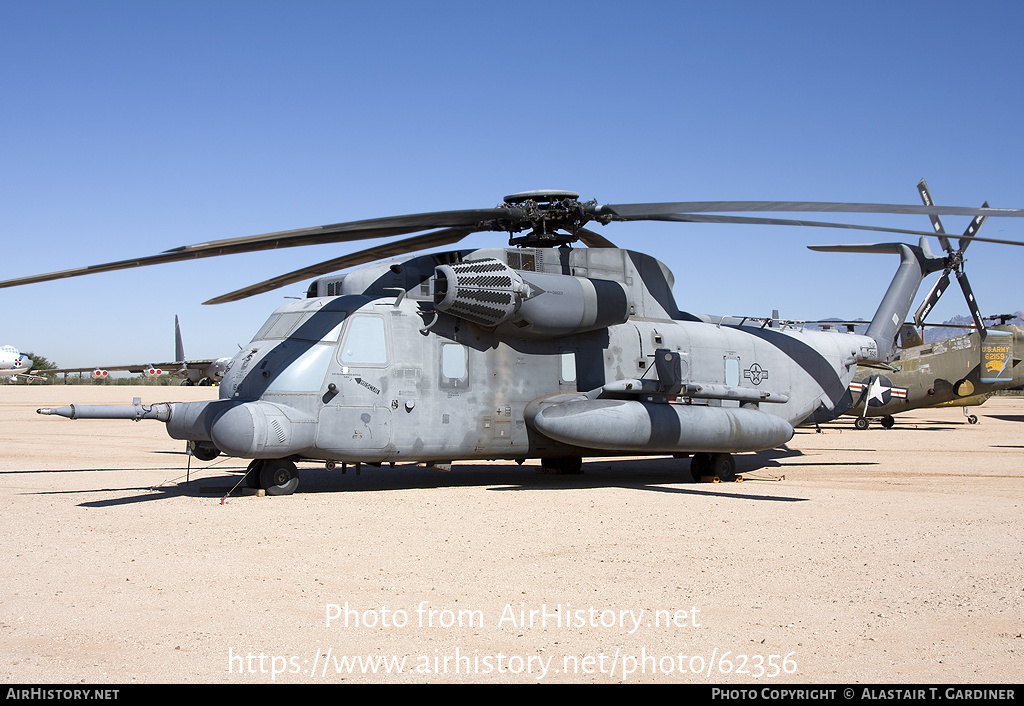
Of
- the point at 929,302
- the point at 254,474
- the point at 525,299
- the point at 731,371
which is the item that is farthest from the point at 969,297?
the point at 254,474

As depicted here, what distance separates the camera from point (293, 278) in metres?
11.4

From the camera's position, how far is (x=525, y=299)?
1147cm

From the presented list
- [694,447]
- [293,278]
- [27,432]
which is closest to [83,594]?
[293,278]

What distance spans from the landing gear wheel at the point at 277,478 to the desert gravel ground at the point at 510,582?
25cm

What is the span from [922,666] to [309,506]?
7.12m

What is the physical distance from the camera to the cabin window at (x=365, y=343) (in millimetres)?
11008

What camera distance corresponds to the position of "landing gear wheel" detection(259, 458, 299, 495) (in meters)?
10.8

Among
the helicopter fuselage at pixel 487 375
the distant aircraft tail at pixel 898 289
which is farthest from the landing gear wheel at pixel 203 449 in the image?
the distant aircraft tail at pixel 898 289

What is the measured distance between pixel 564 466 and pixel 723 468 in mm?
2612

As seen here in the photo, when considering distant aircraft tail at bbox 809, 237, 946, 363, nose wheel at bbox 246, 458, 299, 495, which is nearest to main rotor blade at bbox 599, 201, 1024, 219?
nose wheel at bbox 246, 458, 299, 495

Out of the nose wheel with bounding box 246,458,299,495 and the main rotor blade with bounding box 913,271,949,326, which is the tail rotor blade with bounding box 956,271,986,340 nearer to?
the main rotor blade with bounding box 913,271,949,326

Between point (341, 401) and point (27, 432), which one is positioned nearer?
point (341, 401)

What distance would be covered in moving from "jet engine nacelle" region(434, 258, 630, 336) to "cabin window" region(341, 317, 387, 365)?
0.87m

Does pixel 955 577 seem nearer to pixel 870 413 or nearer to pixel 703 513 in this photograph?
pixel 703 513
